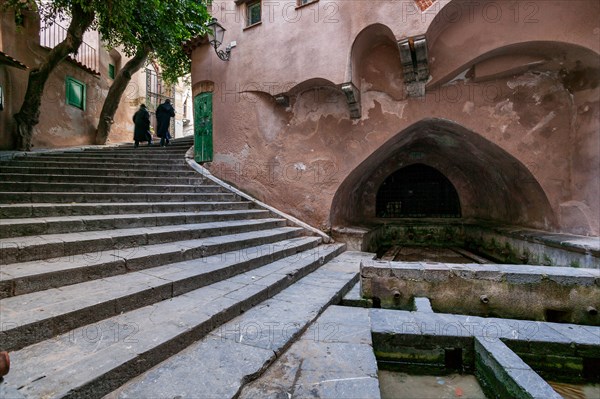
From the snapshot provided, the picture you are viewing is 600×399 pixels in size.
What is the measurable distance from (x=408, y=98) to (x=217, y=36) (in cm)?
506

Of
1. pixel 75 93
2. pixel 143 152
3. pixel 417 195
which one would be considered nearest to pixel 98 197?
pixel 143 152

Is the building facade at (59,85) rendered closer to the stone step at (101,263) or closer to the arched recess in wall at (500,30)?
the stone step at (101,263)

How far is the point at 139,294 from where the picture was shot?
101 inches

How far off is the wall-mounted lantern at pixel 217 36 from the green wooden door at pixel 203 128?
1216mm

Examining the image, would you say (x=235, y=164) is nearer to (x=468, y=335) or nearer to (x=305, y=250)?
(x=305, y=250)

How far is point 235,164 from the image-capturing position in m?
8.15

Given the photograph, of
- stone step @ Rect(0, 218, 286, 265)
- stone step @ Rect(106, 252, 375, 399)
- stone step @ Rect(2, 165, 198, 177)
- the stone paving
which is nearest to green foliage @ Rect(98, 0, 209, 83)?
stone step @ Rect(2, 165, 198, 177)

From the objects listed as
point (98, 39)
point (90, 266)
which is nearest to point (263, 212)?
point (90, 266)

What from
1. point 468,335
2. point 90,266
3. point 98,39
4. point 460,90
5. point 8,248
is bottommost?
point 468,335

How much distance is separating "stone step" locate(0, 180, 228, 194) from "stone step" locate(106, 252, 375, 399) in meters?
4.19

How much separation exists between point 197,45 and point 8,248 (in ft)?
27.1

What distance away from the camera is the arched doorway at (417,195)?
34.1ft

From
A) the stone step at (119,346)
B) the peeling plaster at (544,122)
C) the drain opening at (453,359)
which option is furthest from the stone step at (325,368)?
the peeling plaster at (544,122)

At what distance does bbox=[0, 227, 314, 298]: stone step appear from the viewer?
7.68 feet
